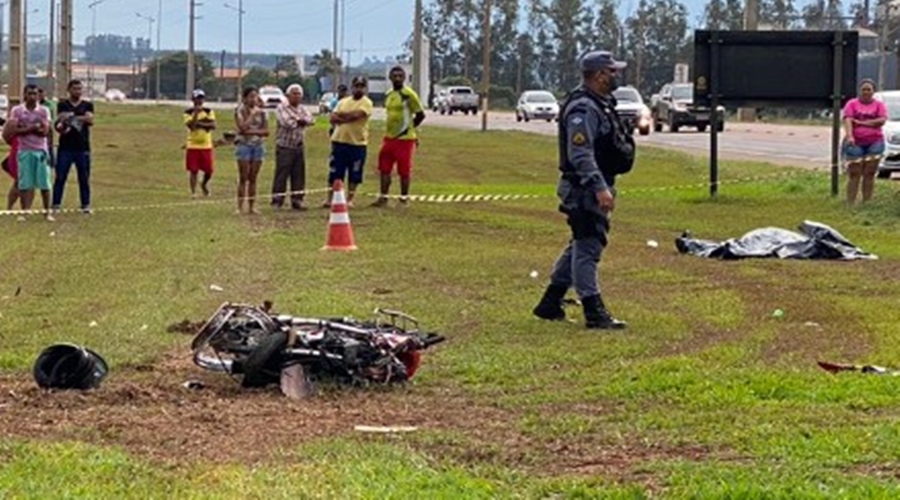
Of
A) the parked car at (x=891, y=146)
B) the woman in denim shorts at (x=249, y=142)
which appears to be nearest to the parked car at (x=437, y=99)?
the parked car at (x=891, y=146)

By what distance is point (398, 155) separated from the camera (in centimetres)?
2281

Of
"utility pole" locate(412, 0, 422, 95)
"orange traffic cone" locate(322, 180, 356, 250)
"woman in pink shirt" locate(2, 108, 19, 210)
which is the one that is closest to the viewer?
"orange traffic cone" locate(322, 180, 356, 250)

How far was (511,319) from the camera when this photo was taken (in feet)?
40.5

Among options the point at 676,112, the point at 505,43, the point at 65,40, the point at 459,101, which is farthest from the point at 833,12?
the point at 65,40

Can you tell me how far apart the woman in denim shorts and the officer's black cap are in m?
11.1

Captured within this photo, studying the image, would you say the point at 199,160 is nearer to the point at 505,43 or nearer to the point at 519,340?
the point at 519,340

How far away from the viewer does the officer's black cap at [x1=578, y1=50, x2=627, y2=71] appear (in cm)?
1162

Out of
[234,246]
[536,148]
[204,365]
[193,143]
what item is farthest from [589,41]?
[204,365]

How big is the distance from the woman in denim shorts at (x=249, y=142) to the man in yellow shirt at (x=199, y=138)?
11.2ft

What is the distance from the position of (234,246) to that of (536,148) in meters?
27.1

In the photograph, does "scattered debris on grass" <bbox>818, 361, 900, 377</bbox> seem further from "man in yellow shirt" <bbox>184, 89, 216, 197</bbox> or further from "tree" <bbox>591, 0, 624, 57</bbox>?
"tree" <bbox>591, 0, 624, 57</bbox>

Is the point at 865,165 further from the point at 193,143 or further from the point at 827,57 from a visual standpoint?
the point at 193,143

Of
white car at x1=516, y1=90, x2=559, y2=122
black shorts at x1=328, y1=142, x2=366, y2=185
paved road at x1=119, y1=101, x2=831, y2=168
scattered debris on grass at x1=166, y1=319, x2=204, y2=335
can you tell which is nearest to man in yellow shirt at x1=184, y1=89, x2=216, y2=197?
black shorts at x1=328, y1=142, x2=366, y2=185

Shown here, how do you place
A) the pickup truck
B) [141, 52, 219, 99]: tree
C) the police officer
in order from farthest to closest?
1. [141, 52, 219, 99]: tree
2. the pickup truck
3. the police officer
